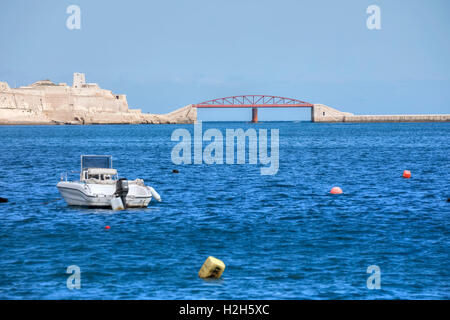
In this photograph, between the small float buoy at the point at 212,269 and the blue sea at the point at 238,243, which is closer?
the blue sea at the point at 238,243

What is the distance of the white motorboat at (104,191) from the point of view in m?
→ 32.8

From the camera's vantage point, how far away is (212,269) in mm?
20016

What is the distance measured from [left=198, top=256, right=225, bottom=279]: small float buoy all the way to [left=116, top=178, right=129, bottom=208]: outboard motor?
1278cm

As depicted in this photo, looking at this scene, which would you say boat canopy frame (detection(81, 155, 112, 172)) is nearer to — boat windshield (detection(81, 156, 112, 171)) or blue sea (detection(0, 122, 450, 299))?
boat windshield (detection(81, 156, 112, 171))

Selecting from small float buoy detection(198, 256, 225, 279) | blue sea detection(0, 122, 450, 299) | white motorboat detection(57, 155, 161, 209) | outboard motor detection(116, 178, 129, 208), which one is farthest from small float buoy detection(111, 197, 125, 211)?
small float buoy detection(198, 256, 225, 279)

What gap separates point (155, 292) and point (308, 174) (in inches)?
1589

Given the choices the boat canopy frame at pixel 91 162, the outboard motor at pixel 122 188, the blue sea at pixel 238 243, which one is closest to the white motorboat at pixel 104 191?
the outboard motor at pixel 122 188

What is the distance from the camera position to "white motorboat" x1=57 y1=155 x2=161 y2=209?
32.8 metres

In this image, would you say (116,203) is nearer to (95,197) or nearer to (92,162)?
(95,197)

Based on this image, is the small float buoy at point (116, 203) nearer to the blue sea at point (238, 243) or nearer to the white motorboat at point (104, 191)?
the white motorboat at point (104, 191)

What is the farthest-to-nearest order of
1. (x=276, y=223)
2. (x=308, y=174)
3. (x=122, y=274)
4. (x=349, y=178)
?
(x=308, y=174) < (x=349, y=178) < (x=276, y=223) < (x=122, y=274)
